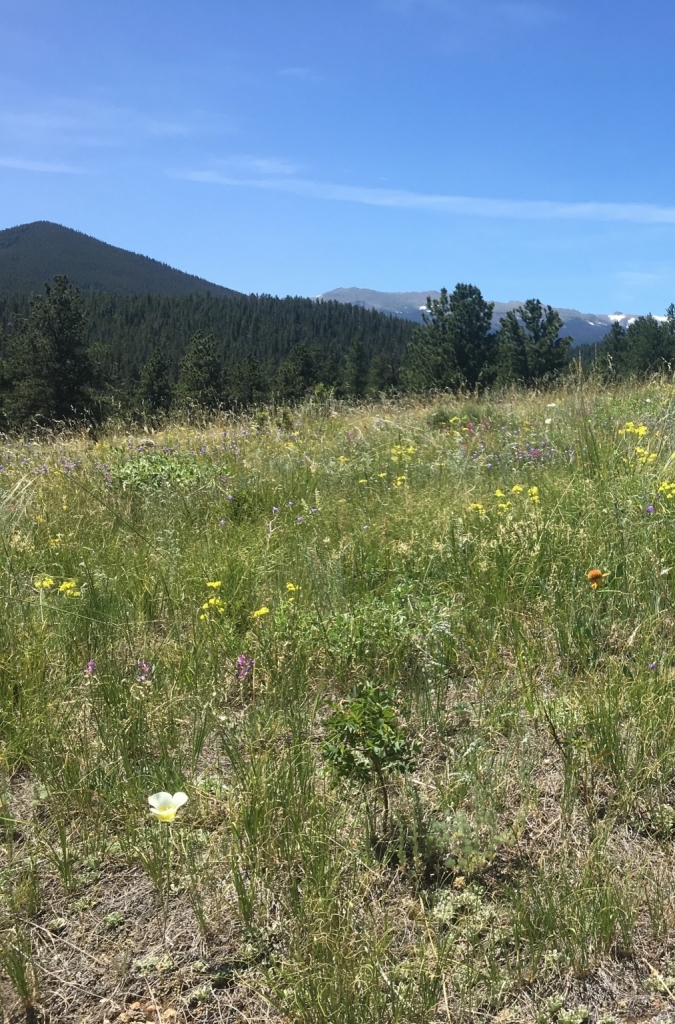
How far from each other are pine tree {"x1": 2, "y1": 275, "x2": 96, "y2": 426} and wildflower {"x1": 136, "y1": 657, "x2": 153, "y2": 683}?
4473cm

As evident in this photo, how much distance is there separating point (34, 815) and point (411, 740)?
1220 mm

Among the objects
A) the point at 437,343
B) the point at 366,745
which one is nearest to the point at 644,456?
the point at 366,745

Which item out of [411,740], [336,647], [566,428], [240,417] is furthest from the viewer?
[240,417]

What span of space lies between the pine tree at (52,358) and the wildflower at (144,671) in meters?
44.7

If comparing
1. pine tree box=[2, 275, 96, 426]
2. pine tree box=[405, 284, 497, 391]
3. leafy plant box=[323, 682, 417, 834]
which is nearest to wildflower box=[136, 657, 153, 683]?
leafy plant box=[323, 682, 417, 834]

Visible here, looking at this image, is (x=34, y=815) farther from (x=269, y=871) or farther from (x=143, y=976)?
(x=269, y=871)

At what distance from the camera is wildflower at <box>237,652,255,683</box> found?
2574mm

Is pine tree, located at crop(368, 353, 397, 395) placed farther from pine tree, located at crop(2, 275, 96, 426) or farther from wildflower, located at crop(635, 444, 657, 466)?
wildflower, located at crop(635, 444, 657, 466)

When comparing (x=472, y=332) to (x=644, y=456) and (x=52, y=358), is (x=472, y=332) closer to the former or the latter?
(x=52, y=358)

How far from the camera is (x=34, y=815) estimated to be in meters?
2.04

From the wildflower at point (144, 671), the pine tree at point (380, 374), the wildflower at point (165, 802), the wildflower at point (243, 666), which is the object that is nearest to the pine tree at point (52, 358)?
the wildflower at point (144, 671)

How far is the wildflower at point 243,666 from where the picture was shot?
8.45 feet

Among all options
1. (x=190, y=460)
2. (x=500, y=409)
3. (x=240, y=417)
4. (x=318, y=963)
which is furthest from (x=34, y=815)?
(x=240, y=417)

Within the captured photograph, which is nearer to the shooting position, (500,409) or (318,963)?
(318,963)
